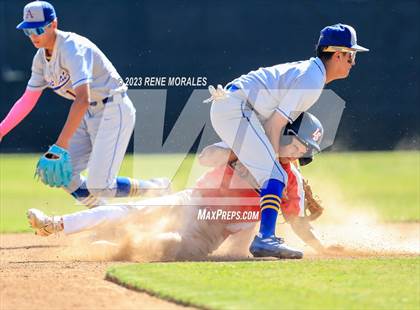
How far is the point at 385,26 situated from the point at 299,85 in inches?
374

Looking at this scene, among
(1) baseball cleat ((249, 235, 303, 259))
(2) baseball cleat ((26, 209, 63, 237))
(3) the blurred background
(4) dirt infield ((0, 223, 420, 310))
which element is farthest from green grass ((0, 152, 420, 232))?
(1) baseball cleat ((249, 235, 303, 259))

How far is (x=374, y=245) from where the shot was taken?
779 cm

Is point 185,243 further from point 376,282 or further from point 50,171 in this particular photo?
point 376,282

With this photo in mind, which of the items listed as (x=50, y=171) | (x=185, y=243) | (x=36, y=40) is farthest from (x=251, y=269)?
(x=36, y=40)

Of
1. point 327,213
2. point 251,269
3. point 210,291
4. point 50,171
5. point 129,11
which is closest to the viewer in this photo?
point 210,291

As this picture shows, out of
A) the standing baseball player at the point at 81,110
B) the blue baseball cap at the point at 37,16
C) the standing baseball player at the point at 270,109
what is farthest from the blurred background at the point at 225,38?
the blue baseball cap at the point at 37,16

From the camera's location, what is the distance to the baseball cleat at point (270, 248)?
6.50 meters

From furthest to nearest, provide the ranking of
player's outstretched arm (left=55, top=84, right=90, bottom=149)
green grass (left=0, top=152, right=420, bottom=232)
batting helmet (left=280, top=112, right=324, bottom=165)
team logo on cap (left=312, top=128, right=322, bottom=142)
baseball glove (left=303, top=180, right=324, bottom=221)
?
green grass (left=0, top=152, right=420, bottom=232)
baseball glove (left=303, top=180, right=324, bottom=221)
team logo on cap (left=312, top=128, right=322, bottom=142)
batting helmet (left=280, top=112, right=324, bottom=165)
player's outstretched arm (left=55, top=84, right=90, bottom=149)

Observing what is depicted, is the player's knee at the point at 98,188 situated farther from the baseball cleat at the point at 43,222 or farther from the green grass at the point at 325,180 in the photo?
the green grass at the point at 325,180

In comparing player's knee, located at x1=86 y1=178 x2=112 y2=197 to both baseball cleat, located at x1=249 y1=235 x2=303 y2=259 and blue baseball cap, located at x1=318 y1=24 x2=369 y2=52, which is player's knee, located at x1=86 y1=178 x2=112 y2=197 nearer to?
baseball cleat, located at x1=249 y1=235 x2=303 y2=259

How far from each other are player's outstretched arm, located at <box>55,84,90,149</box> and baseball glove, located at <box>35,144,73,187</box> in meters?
0.07

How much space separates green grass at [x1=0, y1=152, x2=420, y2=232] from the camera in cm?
1138

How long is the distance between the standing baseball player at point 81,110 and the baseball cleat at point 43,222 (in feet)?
0.96

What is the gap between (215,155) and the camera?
709 cm
